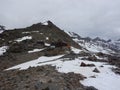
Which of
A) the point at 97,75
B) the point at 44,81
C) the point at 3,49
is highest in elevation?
the point at 3,49

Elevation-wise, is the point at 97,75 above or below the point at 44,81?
below

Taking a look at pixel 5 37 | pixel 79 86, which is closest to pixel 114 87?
pixel 79 86

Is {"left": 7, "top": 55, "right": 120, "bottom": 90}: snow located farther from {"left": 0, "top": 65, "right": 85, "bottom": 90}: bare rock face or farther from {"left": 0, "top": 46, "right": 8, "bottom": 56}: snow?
{"left": 0, "top": 46, "right": 8, "bottom": 56}: snow

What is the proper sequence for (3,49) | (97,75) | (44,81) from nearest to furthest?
1. (44,81)
2. (97,75)
3. (3,49)

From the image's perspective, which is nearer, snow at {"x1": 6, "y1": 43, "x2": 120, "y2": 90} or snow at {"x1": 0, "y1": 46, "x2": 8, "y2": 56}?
snow at {"x1": 6, "y1": 43, "x2": 120, "y2": 90}

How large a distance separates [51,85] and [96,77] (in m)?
5.45

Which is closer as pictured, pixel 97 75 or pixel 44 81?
pixel 44 81

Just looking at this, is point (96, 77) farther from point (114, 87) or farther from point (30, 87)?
point (30, 87)

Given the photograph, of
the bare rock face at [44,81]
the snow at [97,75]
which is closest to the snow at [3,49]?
the snow at [97,75]

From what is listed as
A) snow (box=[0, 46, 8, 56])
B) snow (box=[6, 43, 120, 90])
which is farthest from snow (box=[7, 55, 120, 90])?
snow (box=[0, 46, 8, 56])

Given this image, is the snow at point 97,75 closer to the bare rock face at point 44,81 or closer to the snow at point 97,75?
the snow at point 97,75

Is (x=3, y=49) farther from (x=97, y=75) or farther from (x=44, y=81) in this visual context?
(x=44, y=81)

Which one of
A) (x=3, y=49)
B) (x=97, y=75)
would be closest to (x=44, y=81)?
(x=97, y=75)

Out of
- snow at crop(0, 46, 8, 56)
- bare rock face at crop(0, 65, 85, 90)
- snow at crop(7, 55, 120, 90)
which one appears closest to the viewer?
bare rock face at crop(0, 65, 85, 90)
